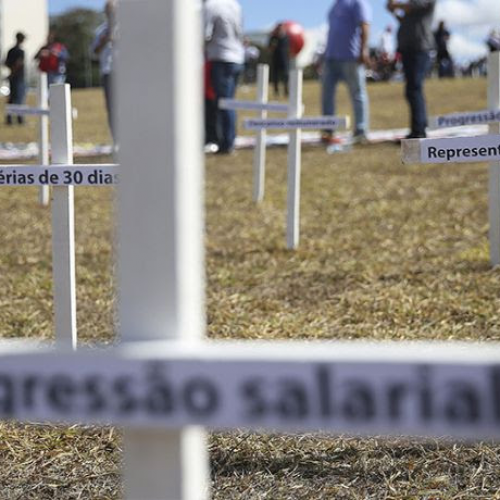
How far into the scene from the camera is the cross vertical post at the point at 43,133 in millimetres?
7043

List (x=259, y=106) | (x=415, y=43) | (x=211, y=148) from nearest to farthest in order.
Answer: (x=259, y=106) < (x=415, y=43) < (x=211, y=148)

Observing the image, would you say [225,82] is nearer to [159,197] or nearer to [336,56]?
[336,56]

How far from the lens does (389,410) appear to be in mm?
904

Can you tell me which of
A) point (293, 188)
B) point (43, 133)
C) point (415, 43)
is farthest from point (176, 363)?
point (415, 43)

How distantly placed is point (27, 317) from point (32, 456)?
156cm

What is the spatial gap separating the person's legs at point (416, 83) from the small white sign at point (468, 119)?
5172 mm

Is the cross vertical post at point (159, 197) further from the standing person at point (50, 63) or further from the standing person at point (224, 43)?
the standing person at point (50, 63)

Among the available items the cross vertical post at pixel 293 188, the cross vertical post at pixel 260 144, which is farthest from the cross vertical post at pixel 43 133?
the cross vertical post at pixel 293 188

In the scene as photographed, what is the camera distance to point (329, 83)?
407 inches

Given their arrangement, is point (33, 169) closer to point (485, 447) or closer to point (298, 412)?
point (485, 447)

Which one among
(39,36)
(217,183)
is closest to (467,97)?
(217,183)

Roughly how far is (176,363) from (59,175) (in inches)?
77.6

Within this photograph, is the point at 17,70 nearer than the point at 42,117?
No

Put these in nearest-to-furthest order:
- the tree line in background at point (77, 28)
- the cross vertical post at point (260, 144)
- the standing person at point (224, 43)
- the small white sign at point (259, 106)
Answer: the small white sign at point (259, 106)
the cross vertical post at point (260, 144)
the standing person at point (224, 43)
the tree line in background at point (77, 28)
